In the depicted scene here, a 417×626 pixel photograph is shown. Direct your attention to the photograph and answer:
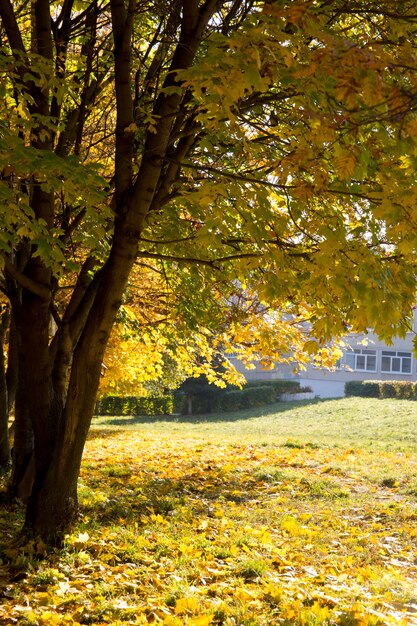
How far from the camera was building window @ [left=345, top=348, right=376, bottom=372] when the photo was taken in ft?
141

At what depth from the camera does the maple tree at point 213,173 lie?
3.73 meters

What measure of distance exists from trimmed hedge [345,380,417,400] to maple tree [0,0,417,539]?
2376 cm

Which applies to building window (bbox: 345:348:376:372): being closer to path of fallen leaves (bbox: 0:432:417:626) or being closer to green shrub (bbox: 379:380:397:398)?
green shrub (bbox: 379:380:397:398)

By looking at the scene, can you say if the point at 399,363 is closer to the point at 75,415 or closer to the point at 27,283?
the point at 75,415

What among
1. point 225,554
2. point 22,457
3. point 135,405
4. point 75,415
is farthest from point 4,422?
point 135,405

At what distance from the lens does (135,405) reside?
1294 inches

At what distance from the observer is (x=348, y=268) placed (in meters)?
4.37

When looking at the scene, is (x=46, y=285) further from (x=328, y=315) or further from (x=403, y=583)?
(x=403, y=583)

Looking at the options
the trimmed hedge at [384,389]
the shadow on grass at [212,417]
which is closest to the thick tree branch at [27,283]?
the shadow on grass at [212,417]

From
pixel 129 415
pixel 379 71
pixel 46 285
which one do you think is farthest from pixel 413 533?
pixel 129 415

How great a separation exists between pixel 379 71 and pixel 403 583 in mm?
3920

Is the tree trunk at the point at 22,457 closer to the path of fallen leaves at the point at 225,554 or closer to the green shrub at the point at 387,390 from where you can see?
the path of fallen leaves at the point at 225,554

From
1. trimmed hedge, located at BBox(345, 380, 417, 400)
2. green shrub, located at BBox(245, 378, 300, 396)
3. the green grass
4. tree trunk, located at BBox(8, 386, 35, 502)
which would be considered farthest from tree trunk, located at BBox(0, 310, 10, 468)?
green shrub, located at BBox(245, 378, 300, 396)

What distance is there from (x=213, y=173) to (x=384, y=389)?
26741mm
